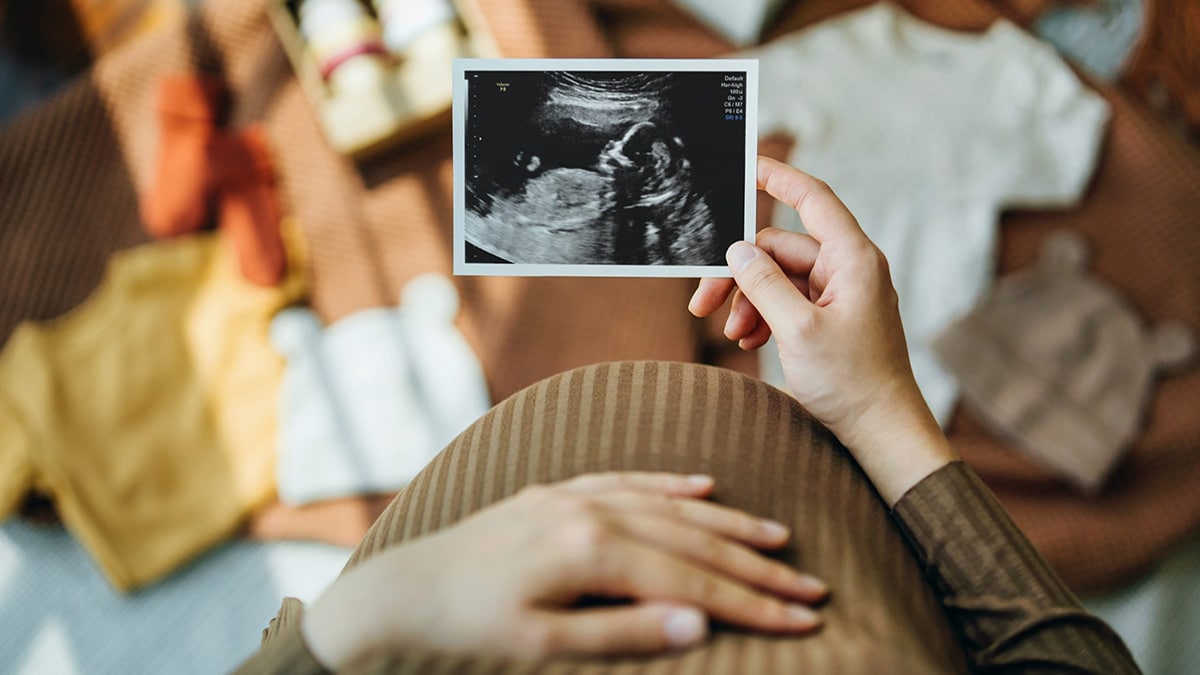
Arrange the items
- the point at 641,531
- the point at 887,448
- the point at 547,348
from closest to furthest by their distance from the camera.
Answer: the point at 641,531 < the point at 887,448 < the point at 547,348

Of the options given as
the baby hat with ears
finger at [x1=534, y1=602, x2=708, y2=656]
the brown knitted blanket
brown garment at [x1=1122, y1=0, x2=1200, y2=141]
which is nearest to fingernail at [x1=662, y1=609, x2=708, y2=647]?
finger at [x1=534, y1=602, x2=708, y2=656]

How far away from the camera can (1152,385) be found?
4.07 feet

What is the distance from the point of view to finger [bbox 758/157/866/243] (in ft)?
2.16

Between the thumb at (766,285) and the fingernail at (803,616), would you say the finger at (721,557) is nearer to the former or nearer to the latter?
the fingernail at (803,616)

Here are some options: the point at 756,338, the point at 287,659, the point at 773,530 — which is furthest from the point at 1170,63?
the point at 287,659

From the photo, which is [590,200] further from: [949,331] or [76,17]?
[76,17]

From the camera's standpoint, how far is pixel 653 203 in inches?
25.8

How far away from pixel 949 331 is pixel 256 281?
1.00 meters

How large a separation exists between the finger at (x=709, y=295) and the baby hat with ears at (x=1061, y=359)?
63 centimetres

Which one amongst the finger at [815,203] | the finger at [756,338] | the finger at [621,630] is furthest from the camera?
the finger at [756,338]

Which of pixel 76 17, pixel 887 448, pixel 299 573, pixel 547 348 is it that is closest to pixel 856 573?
pixel 887 448

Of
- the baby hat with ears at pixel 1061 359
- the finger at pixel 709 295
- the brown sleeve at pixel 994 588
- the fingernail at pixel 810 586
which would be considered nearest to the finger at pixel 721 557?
the fingernail at pixel 810 586

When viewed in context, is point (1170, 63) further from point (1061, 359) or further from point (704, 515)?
point (704, 515)

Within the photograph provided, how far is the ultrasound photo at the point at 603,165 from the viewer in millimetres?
640
